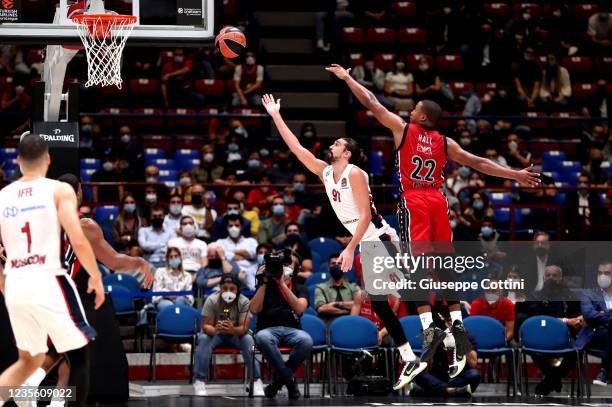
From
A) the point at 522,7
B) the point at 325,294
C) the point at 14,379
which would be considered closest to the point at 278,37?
the point at 522,7

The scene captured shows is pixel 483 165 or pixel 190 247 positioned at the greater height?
pixel 483 165

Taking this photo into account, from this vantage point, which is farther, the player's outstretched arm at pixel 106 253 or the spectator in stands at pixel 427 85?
the spectator in stands at pixel 427 85

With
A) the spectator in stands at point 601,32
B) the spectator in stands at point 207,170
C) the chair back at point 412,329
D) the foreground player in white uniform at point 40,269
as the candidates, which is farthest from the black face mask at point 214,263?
the spectator in stands at point 601,32

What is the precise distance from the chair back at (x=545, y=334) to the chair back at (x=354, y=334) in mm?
1993

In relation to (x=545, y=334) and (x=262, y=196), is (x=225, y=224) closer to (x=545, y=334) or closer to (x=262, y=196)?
(x=262, y=196)

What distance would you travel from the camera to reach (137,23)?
38.3 feet

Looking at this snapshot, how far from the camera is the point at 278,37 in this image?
23.9 meters

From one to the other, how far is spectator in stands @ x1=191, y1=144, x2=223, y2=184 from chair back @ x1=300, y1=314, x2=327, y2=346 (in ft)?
17.2

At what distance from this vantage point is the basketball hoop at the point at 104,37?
1140cm

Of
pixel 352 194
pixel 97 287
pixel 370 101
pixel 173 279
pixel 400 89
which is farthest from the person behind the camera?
pixel 400 89

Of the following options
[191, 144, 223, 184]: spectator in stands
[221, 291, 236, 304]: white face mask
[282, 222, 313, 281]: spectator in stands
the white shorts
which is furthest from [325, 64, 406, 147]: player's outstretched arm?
[191, 144, 223, 184]: spectator in stands

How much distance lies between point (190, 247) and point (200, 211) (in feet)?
3.67

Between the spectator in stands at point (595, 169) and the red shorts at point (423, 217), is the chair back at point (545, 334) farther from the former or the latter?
the spectator in stands at point (595, 169)

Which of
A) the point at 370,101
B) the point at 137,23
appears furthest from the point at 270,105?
the point at 137,23
